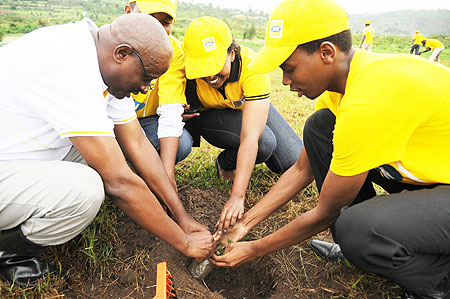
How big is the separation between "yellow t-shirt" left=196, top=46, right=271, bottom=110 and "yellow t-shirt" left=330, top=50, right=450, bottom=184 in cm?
105

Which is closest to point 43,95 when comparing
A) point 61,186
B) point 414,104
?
point 61,186

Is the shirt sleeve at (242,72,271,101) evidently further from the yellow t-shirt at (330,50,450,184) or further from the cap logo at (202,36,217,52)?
the yellow t-shirt at (330,50,450,184)

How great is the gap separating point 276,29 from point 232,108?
1.45 meters

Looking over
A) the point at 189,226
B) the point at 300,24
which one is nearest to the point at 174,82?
the point at 189,226

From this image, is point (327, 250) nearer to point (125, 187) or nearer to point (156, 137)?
point (125, 187)

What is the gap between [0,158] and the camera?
5.64ft

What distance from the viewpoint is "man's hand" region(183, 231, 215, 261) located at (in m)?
2.05

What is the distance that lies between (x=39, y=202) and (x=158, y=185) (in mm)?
796

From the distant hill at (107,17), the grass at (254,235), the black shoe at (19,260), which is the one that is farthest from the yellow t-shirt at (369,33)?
the black shoe at (19,260)

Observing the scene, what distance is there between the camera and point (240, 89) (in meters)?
2.69

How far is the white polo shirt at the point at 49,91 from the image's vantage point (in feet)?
4.99

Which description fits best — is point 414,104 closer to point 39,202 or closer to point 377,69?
point 377,69

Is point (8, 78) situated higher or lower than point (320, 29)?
lower

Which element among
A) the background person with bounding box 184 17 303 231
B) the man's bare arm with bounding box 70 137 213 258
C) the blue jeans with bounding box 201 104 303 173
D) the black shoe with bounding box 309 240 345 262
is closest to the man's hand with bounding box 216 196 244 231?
the background person with bounding box 184 17 303 231
